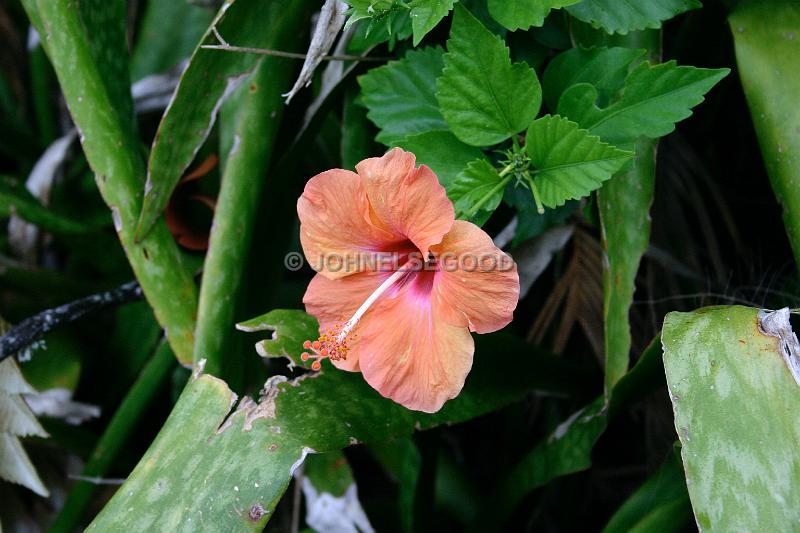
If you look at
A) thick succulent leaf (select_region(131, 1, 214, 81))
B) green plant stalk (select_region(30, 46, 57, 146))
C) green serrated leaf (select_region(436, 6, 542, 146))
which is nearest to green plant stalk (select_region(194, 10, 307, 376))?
green serrated leaf (select_region(436, 6, 542, 146))

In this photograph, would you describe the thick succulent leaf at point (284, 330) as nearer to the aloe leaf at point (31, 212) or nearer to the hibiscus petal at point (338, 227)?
the hibiscus petal at point (338, 227)

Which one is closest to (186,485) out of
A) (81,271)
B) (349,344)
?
(349,344)

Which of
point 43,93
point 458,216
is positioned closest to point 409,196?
point 458,216

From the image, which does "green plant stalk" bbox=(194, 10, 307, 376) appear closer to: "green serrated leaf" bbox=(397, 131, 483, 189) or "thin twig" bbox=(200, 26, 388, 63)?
"thin twig" bbox=(200, 26, 388, 63)

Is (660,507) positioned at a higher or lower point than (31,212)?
lower

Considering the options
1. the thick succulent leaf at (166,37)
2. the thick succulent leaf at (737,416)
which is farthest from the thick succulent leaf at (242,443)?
Answer: the thick succulent leaf at (166,37)

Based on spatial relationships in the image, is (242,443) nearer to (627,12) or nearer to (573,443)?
(573,443)
